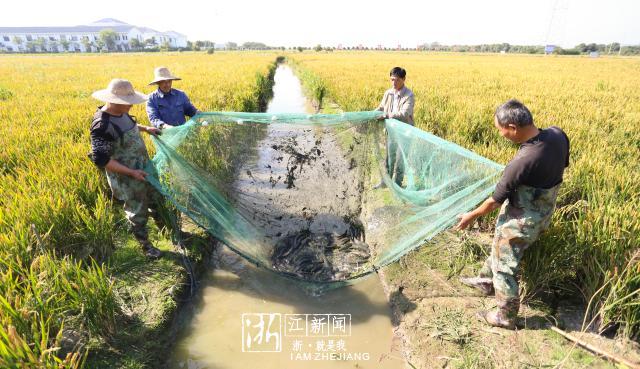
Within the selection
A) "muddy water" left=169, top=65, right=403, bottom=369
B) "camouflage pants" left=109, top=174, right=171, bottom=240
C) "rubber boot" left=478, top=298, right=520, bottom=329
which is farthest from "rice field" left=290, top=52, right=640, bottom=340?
"camouflage pants" left=109, top=174, right=171, bottom=240

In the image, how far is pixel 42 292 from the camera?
194 cm

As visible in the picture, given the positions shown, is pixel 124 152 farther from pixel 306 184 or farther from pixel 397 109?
pixel 397 109

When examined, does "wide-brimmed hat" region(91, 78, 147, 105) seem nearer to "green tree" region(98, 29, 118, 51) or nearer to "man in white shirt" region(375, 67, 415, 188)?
"man in white shirt" region(375, 67, 415, 188)

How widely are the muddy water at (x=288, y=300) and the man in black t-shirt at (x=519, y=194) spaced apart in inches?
37.7

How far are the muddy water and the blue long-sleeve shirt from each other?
3.60 feet

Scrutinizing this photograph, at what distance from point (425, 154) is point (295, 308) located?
6.07 feet

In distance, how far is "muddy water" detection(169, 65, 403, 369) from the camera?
256cm

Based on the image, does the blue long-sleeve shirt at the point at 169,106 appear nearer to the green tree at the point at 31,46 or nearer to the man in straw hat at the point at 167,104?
the man in straw hat at the point at 167,104

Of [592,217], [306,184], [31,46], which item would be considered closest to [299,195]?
[306,184]

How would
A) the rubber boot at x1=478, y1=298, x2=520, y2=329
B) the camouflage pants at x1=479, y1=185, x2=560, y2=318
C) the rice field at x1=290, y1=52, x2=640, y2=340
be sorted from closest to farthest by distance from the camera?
the camouflage pants at x1=479, y1=185, x2=560, y2=318 < the rice field at x1=290, y1=52, x2=640, y2=340 < the rubber boot at x1=478, y1=298, x2=520, y2=329

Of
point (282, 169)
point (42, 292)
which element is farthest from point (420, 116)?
point (42, 292)

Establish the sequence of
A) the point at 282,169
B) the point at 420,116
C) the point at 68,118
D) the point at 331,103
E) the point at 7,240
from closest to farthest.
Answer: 1. the point at 7,240
2. the point at 282,169
3. the point at 68,118
4. the point at 420,116
5. the point at 331,103

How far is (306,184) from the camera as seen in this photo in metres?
3.34

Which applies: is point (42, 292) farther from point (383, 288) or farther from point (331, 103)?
point (331, 103)
